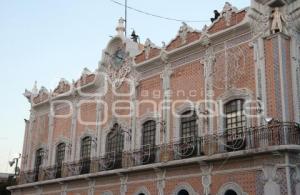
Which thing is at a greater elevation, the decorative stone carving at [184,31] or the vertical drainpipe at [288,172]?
the decorative stone carving at [184,31]

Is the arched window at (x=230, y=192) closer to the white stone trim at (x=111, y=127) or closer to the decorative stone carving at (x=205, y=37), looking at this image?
the decorative stone carving at (x=205, y=37)

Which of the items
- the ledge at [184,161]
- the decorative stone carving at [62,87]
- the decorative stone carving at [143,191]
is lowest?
the decorative stone carving at [143,191]

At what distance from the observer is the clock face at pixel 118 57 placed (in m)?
22.5

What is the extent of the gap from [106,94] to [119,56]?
2016mm

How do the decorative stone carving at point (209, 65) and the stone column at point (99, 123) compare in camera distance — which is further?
the stone column at point (99, 123)

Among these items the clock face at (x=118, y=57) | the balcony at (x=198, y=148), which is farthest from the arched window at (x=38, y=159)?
the clock face at (x=118, y=57)

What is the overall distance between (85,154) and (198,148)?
806 cm

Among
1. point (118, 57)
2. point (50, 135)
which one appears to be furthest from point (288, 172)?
point (50, 135)

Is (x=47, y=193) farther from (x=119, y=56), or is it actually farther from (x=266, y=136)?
(x=266, y=136)

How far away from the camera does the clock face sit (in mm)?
22547

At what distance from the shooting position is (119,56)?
900 inches

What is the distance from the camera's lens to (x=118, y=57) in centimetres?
2288

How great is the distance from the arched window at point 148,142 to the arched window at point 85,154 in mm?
3575

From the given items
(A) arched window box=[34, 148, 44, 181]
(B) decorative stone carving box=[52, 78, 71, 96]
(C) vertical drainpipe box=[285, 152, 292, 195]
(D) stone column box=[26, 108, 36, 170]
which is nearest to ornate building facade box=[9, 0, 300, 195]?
(C) vertical drainpipe box=[285, 152, 292, 195]
